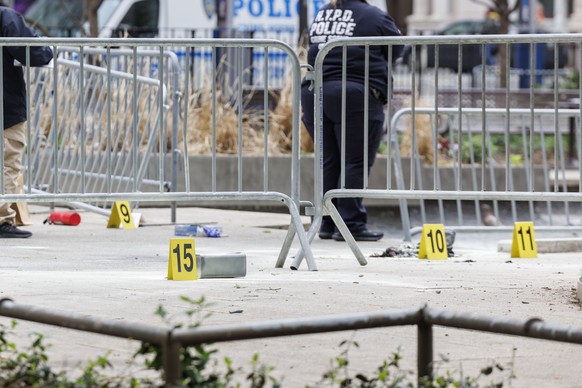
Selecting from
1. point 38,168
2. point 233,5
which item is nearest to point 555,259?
point 38,168

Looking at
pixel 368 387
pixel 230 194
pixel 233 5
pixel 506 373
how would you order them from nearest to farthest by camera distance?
pixel 368 387 < pixel 506 373 < pixel 230 194 < pixel 233 5

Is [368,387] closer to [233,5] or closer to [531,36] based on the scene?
[531,36]

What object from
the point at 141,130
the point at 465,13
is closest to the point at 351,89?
the point at 141,130

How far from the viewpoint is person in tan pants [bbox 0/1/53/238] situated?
8.73 meters

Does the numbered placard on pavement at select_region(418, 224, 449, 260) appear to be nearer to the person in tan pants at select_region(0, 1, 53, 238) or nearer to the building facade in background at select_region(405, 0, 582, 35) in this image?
the person in tan pants at select_region(0, 1, 53, 238)

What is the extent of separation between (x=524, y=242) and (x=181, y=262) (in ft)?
9.67

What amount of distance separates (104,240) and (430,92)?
16.5 meters

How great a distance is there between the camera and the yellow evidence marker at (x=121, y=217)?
10.5m

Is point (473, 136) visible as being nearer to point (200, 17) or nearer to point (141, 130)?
point (200, 17)

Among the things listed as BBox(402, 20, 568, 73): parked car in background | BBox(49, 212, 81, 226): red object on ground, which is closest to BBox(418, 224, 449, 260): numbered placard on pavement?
BBox(49, 212, 81, 226): red object on ground

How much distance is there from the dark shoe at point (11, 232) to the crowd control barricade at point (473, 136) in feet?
7.77

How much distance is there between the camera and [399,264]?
26.9 ft

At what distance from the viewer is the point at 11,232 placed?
944 cm

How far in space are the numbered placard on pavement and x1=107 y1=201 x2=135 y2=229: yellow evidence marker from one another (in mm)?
2670
